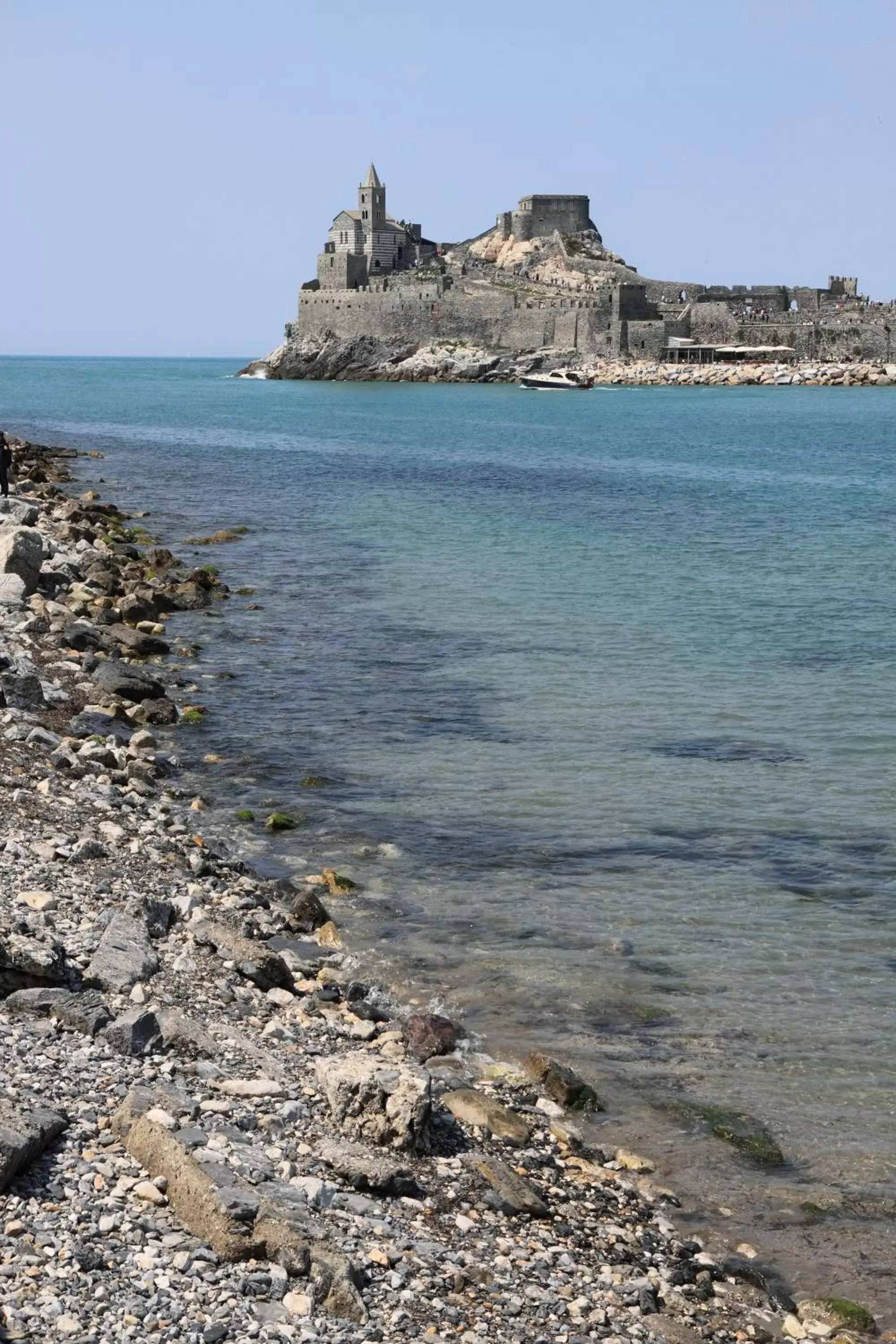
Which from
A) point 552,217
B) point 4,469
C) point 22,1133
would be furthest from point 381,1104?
point 552,217

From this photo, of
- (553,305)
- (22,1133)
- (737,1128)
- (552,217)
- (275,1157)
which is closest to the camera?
(22,1133)

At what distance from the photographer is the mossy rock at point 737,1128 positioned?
8.21m

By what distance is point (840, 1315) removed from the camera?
6.74m

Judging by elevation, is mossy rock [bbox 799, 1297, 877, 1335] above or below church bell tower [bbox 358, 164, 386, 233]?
below

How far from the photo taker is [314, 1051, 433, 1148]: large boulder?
745 cm

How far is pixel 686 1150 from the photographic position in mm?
8250

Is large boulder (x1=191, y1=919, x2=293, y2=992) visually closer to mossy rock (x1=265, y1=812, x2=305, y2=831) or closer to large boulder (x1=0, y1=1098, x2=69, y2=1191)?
Answer: large boulder (x1=0, y1=1098, x2=69, y2=1191)

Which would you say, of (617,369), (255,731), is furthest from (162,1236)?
(617,369)

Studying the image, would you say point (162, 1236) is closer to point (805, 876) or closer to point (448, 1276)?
point (448, 1276)

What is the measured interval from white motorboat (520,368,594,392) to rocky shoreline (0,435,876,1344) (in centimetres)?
10882

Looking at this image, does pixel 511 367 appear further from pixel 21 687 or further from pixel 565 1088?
pixel 565 1088

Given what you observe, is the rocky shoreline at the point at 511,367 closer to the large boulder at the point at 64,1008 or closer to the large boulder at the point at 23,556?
the large boulder at the point at 23,556

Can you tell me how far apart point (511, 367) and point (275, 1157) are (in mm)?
125414

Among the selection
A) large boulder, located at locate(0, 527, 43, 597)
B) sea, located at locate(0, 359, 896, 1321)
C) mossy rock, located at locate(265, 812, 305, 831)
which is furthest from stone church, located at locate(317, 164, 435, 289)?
mossy rock, located at locate(265, 812, 305, 831)
